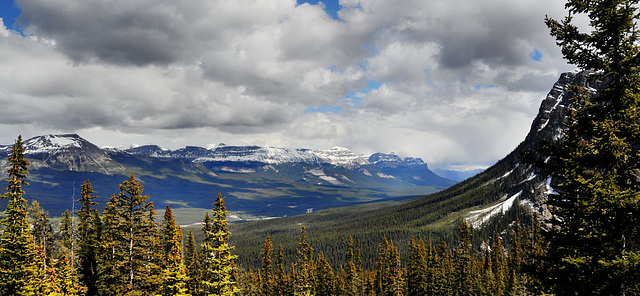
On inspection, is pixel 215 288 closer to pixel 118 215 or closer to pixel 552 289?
pixel 118 215

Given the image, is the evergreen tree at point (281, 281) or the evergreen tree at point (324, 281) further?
the evergreen tree at point (324, 281)

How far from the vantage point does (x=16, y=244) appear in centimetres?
3147

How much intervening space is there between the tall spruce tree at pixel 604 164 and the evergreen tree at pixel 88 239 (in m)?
47.4

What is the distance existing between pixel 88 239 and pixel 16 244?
12.1 meters

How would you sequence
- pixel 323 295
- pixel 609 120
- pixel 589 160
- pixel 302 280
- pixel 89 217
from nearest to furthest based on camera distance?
pixel 609 120 → pixel 589 160 → pixel 89 217 → pixel 302 280 → pixel 323 295

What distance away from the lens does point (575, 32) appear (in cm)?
1565

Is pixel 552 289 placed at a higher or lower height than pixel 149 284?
higher

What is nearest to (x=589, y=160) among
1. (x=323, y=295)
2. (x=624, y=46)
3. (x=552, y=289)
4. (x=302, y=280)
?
(x=624, y=46)

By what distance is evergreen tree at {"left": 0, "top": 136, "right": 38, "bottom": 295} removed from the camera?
31.0 metres

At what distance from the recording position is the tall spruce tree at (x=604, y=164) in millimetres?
13742

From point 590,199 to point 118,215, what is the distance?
37357 mm

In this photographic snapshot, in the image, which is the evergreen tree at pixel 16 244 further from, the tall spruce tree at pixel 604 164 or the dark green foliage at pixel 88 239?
the tall spruce tree at pixel 604 164

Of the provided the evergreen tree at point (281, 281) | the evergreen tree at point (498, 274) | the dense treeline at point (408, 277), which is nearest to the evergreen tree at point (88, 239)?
the dense treeline at point (408, 277)

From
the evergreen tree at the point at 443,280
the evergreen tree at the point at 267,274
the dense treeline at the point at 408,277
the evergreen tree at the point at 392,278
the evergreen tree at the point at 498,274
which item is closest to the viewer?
the evergreen tree at the point at 392,278
